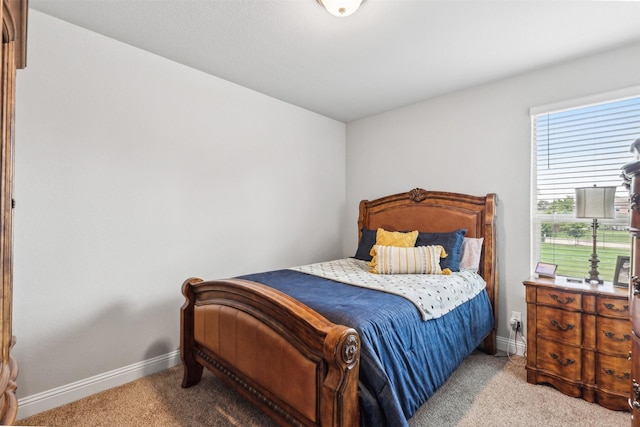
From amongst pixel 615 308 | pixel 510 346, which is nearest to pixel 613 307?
pixel 615 308

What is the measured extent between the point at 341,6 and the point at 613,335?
8.50 feet

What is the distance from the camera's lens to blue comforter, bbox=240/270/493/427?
132 centimetres

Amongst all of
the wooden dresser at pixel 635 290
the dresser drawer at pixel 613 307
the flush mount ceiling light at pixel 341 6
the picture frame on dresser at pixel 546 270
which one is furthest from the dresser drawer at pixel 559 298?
the flush mount ceiling light at pixel 341 6

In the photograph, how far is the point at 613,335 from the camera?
6.36 feet

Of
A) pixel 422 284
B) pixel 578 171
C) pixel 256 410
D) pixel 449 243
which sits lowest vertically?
pixel 256 410

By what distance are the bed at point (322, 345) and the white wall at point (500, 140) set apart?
0.61m

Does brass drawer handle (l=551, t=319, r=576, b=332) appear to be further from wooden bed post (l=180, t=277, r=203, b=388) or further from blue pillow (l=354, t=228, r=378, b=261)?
wooden bed post (l=180, t=277, r=203, b=388)

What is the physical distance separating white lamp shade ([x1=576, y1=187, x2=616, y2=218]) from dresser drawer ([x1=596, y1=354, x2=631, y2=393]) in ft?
2.97

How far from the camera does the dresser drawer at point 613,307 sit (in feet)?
6.27

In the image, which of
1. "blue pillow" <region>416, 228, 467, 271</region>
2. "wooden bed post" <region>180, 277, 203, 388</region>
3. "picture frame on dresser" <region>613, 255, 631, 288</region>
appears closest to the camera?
"picture frame on dresser" <region>613, 255, 631, 288</region>

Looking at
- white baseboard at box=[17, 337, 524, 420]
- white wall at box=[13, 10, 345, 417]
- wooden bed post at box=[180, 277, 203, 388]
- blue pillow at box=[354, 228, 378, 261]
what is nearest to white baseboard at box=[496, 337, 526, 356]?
white baseboard at box=[17, 337, 524, 420]

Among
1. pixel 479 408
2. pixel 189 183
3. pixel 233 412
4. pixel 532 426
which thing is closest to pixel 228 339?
pixel 233 412

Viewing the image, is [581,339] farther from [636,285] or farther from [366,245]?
[366,245]

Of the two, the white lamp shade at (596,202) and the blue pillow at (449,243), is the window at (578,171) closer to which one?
the white lamp shade at (596,202)
